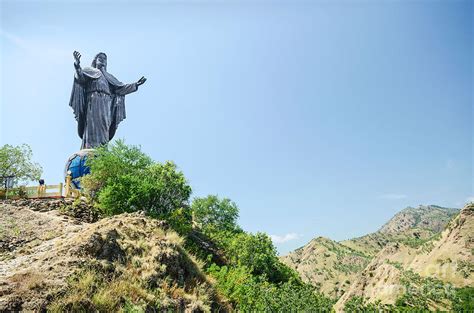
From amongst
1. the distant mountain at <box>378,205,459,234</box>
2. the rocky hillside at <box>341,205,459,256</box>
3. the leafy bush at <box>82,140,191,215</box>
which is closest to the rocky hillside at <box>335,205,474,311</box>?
the rocky hillside at <box>341,205,459,256</box>

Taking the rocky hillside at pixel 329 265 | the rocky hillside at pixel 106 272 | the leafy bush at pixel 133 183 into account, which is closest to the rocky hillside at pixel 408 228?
the rocky hillside at pixel 329 265

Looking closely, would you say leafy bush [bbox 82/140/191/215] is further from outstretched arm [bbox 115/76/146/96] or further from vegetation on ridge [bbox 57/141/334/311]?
outstretched arm [bbox 115/76/146/96]

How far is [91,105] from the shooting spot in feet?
87.8

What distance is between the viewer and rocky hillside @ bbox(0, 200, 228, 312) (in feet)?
24.7

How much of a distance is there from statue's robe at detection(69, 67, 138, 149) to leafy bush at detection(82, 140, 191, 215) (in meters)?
5.22

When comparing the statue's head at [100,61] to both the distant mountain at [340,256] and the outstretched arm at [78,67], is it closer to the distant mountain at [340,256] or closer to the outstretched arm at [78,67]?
the outstretched arm at [78,67]

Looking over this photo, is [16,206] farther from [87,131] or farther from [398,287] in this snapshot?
[398,287]

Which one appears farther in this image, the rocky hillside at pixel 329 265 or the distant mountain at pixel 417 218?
the distant mountain at pixel 417 218

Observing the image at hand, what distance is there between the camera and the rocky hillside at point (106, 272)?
7.54 metres

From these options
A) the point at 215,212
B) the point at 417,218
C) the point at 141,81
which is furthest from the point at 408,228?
the point at 141,81

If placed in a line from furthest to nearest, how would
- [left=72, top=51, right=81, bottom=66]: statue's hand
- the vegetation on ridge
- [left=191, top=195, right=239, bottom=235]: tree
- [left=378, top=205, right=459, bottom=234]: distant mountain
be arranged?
[left=378, top=205, right=459, bottom=234]: distant mountain
[left=191, top=195, right=239, bottom=235]: tree
[left=72, top=51, right=81, bottom=66]: statue's hand
the vegetation on ridge

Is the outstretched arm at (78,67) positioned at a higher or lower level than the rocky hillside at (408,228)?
higher

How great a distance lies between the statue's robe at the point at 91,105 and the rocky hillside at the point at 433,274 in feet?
73.1

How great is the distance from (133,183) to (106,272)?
28.7 ft
